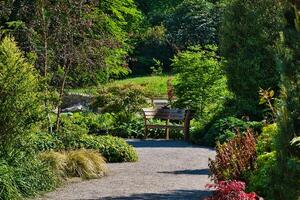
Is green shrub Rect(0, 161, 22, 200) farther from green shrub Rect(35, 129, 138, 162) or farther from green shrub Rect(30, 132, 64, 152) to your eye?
green shrub Rect(35, 129, 138, 162)

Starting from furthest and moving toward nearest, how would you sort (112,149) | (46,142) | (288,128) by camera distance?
1. (112,149)
2. (46,142)
3. (288,128)

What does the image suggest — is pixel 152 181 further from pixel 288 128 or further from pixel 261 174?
pixel 288 128

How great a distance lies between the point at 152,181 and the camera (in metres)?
11.4

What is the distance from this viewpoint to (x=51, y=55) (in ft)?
52.2

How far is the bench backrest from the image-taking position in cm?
2072

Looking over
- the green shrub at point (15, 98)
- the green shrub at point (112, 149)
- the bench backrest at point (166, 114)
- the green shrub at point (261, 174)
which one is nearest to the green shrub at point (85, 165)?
the green shrub at point (15, 98)

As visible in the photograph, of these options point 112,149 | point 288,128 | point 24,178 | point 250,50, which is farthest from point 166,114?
point 288,128

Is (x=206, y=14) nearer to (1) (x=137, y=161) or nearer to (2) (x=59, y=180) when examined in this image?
(1) (x=137, y=161)

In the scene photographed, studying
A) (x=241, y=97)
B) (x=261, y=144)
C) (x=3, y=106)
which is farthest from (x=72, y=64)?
(x=261, y=144)

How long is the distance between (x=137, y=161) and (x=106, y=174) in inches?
85.0

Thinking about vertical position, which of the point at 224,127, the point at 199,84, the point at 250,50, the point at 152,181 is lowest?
the point at 152,181

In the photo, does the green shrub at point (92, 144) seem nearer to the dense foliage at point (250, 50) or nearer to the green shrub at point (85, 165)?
the green shrub at point (85, 165)

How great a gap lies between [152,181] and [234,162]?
2564 millimetres

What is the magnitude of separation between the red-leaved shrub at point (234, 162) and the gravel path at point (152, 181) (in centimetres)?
69
